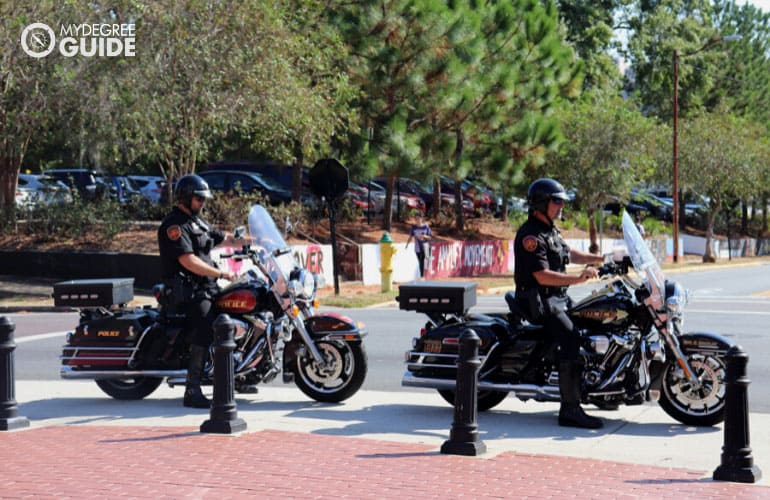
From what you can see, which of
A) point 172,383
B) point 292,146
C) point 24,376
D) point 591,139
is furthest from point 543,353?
point 591,139

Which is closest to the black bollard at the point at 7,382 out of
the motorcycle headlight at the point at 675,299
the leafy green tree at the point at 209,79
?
the motorcycle headlight at the point at 675,299

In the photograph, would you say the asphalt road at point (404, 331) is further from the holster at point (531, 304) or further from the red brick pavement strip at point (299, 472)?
the red brick pavement strip at point (299, 472)

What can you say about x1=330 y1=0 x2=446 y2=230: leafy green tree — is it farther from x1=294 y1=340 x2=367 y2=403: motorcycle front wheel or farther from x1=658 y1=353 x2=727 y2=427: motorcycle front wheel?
x1=658 y1=353 x2=727 y2=427: motorcycle front wheel

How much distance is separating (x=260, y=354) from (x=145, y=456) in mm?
2050

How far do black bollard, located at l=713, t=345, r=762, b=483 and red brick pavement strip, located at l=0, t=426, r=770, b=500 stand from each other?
9 cm

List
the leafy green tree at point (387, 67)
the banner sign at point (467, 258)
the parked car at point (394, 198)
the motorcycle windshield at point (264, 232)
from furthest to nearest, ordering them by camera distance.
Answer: the parked car at point (394, 198) < the banner sign at point (467, 258) < the leafy green tree at point (387, 67) < the motorcycle windshield at point (264, 232)

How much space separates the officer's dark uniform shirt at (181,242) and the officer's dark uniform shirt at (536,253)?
2.55 metres

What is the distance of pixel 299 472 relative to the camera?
6758 mm

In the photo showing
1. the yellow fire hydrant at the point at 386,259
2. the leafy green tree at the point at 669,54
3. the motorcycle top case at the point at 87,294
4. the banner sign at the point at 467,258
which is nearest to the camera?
the motorcycle top case at the point at 87,294

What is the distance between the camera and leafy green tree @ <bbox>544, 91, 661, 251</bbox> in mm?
35469

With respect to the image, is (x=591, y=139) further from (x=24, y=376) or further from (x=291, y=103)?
(x=24, y=376)

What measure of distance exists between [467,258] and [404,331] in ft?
53.7

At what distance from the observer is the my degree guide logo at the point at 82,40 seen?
70.4 ft

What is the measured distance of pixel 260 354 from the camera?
29.9 feet
